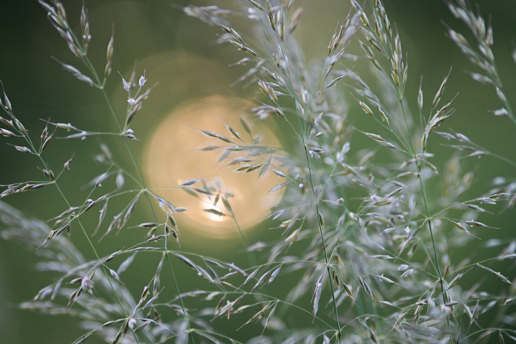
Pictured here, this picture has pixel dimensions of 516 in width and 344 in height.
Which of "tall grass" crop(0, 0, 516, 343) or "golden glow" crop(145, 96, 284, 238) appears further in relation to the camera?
"golden glow" crop(145, 96, 284, 238)

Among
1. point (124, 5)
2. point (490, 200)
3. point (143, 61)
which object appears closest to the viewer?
point (490, 200)

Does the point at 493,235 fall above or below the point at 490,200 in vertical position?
below

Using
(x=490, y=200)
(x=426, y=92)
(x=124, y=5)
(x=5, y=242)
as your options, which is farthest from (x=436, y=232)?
(x=124, y=5)

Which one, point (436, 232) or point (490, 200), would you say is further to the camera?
point (436, 232)

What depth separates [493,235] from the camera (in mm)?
2340

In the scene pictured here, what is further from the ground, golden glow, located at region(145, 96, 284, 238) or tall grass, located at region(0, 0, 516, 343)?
tall grass, located at region(0, 0, 516, 343)

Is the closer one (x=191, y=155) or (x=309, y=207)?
(x=309, y=207)

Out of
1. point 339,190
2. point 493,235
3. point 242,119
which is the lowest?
point 493,235

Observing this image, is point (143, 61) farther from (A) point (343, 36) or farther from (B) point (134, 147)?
(A) point (343, 36)

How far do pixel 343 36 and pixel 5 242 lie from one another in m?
2.66

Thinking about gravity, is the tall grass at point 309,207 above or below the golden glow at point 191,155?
above

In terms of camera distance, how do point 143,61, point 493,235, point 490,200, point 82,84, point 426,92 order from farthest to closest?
point 143,61 → point 82,84 → point 426,92 → point 493,235 → point 490,200

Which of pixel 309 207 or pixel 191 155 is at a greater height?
pixel 309 207

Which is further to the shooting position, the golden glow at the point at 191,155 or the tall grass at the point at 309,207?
the golden glow at the point at 191,155
